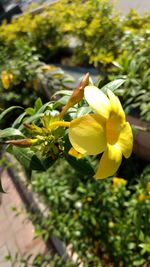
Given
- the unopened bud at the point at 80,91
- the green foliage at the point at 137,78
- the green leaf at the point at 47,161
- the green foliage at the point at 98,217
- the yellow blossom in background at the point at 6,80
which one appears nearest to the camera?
the unopened bud at the point at 80,91

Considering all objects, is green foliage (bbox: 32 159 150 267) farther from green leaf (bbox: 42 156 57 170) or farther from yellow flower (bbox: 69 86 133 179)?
yellow flower (bbox: 69 86 133 179)

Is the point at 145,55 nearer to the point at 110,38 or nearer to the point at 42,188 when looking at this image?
the point at 110,38

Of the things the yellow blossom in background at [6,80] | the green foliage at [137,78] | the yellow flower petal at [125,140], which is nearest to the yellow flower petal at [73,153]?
the yellow flower petal at [125,140]

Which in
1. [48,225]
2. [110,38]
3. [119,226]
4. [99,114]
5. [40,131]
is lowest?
[48,225]

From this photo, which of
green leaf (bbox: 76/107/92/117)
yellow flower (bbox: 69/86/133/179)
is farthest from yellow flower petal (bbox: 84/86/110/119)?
green leaf (bbox: 76/107/92/117)

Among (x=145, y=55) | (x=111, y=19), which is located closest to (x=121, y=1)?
(x=111, y=19)

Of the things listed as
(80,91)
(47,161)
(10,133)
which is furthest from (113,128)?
(10,133)

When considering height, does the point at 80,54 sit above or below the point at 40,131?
below

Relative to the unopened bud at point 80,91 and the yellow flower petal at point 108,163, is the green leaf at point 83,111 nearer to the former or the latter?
the unopened bud at point 80,91
